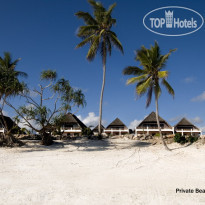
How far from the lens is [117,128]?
38.7m

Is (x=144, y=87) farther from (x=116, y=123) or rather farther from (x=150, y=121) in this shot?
(x=116, y=123)

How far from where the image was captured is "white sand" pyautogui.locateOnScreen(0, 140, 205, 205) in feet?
20.7

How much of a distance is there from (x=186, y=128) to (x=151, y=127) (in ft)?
24.5

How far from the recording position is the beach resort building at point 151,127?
3591cm

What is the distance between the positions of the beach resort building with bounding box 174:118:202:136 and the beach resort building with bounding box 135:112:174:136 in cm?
224

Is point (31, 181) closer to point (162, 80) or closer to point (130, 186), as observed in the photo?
point (130, 186)

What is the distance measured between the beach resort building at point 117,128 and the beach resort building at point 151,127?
2.96 m

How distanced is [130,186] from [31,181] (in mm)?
4169

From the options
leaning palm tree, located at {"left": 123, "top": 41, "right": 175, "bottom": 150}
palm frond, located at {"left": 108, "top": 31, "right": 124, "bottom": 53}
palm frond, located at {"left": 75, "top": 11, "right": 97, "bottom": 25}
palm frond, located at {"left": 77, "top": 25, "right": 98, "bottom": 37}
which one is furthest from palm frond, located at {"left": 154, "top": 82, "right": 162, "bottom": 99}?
palm frond, located at {"left": 75, "top": 11, "right": 97, "bottom": 25}

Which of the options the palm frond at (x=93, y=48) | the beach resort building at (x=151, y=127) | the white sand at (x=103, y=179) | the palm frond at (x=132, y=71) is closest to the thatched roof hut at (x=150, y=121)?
the beach resort building at (x=151, y=127)

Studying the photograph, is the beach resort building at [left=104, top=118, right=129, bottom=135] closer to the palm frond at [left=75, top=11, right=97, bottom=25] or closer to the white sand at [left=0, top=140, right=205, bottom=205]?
the palm frond at [left=75, top=11, right=97, bottom=25]

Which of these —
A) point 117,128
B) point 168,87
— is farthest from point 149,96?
point 117,128

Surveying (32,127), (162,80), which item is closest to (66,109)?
(32,127)

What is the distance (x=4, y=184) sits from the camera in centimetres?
766
